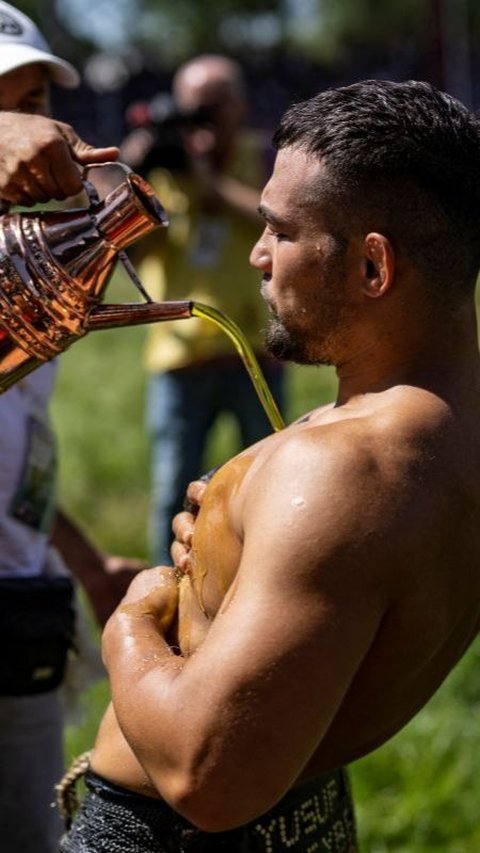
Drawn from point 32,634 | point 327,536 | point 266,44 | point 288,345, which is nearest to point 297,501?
point 327,536

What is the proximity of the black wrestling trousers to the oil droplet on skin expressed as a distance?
0.53 m

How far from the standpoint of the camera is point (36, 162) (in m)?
2.29

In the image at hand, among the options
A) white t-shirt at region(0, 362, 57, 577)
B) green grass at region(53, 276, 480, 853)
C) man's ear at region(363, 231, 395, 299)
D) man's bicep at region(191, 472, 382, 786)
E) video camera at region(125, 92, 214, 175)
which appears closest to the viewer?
man's bicep at region(191, 472, 382, 786)

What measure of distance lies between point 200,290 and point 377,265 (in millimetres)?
4108

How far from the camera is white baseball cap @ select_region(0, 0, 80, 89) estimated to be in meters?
2.85

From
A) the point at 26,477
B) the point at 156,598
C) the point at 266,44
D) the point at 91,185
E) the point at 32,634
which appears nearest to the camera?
the point at 156,598

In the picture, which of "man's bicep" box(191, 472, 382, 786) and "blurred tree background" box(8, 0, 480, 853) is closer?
"man's bicep" box(191, 472, 382, 786)

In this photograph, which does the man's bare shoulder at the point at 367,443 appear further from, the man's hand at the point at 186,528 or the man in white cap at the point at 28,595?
the man in white cap at the point at 28,595

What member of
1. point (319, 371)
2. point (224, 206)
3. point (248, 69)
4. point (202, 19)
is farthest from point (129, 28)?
point (224, 206)

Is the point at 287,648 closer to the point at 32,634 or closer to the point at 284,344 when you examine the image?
the point at 284,344

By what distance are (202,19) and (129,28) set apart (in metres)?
2.29

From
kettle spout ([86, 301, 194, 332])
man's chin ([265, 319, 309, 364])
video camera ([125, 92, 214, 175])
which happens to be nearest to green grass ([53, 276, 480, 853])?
kettle spout ([86, 301, 194, 332])

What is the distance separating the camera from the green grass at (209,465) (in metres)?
4.24

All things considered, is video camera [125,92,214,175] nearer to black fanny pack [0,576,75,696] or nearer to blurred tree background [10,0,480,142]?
black fanny pack [0,576,75,696]
